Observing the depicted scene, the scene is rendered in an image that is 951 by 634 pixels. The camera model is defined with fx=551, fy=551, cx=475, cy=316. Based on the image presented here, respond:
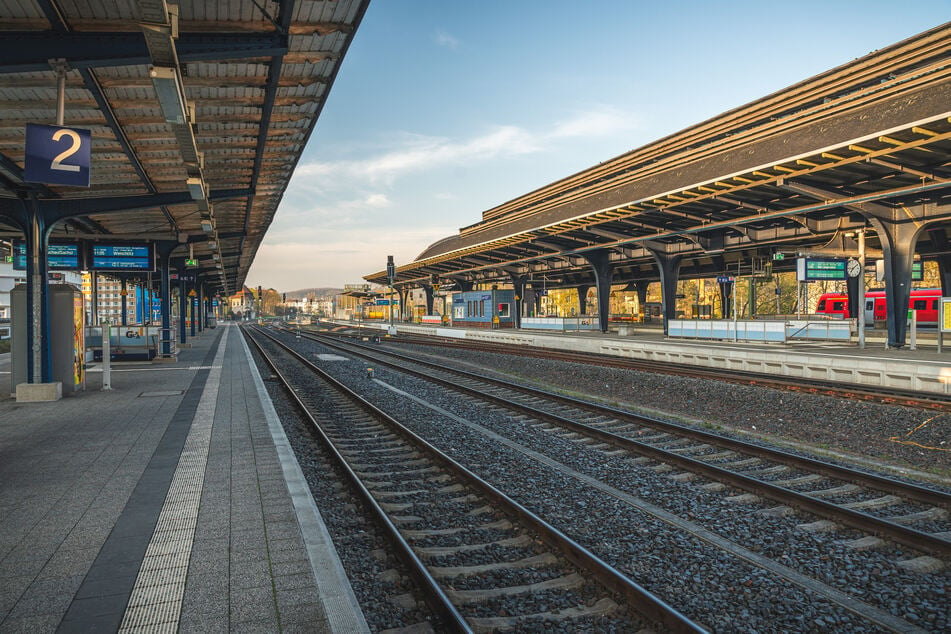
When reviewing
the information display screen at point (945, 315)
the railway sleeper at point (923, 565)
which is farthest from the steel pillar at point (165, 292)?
the information display screen at point (945, 315)

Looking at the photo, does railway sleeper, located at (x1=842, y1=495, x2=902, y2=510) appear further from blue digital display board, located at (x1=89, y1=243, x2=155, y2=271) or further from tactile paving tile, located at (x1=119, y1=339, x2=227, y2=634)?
blue digital display board, located at (x1=89, y1=243, x2=155, y2=271)

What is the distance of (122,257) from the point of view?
2011 cm

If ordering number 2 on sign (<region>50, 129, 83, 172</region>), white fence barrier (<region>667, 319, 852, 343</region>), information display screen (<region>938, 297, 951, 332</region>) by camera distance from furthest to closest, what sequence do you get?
white fence barrier (<region>667, 319, 852, 343</region>) → information display screen (<region>938, 297, 951, 332</region>) → number 2 on sign (<region>50, 129, 83, 172</region>)

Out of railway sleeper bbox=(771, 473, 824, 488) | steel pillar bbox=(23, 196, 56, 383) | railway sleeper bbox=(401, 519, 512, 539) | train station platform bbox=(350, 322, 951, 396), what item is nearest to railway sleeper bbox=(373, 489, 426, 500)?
railway sleeper bbox=(401, 519, 512, 539)

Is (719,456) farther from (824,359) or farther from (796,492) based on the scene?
(824,359)

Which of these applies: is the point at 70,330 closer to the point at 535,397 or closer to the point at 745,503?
the point at 535,397

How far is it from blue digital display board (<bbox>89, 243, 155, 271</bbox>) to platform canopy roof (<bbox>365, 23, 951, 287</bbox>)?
1812 cm

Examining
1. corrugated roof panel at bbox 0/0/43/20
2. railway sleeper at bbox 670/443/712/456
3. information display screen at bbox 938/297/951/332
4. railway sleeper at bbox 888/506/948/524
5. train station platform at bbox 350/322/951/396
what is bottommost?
railway sleeper at bbox 888/506/948/524

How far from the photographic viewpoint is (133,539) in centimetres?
493

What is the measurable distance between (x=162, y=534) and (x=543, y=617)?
353 centimetres

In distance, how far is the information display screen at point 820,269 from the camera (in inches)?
918

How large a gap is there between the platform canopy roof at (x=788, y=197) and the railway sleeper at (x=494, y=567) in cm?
1453

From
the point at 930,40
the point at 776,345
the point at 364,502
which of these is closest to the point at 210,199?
the point at 364,502

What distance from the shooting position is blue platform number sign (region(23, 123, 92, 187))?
7.23 m
